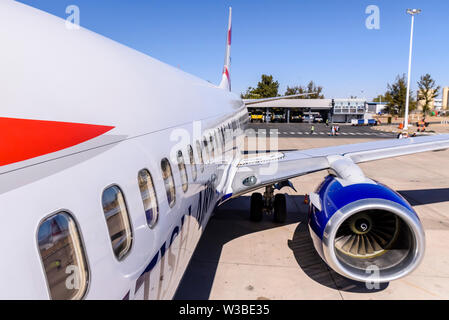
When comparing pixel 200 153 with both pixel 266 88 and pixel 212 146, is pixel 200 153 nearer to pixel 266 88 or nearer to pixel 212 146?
pixel 212 146

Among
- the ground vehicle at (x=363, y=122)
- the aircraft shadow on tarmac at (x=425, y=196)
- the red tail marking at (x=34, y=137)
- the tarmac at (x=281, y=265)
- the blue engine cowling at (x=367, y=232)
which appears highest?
the red tail marking at (x=34, y=137)

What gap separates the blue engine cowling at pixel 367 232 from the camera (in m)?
4.65

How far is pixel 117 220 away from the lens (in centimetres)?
236

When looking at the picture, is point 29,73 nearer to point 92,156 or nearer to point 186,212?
point 92,156

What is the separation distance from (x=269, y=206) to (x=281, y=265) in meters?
2.47

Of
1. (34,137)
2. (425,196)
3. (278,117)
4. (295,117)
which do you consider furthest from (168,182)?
(295,117)

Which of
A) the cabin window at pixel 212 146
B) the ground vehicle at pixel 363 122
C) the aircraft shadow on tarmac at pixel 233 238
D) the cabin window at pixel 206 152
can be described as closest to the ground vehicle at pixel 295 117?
the ground vehicle at pixel 363 122

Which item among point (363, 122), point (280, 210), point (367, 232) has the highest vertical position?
point (367, 232)

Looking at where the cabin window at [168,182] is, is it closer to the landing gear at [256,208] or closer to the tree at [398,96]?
the landing gear at [256,208]

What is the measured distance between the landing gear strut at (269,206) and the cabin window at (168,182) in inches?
198

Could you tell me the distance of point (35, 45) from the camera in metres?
1.85

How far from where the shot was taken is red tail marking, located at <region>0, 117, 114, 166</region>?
152 centimetres

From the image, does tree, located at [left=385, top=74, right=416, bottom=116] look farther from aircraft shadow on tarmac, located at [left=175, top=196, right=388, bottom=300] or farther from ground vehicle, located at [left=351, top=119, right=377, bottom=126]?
aircraft shadow on tarmac, located at [left=175, top=196, right=388, bottom=300]
